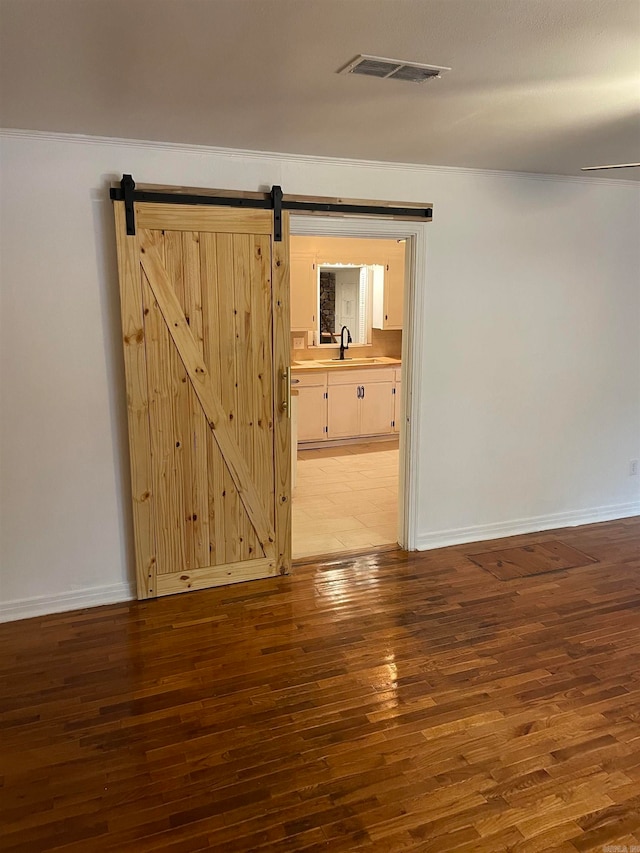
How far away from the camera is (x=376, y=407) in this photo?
7691 millimetres

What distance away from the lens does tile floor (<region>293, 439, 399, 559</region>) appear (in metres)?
4.69

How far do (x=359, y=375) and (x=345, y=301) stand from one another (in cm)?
110

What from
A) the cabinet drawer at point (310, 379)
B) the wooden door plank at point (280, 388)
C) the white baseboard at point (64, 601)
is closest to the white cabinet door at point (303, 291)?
the cabinet drawer at point (310, 379)

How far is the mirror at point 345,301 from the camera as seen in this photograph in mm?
7875

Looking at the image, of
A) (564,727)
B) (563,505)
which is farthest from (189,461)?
(563,505)

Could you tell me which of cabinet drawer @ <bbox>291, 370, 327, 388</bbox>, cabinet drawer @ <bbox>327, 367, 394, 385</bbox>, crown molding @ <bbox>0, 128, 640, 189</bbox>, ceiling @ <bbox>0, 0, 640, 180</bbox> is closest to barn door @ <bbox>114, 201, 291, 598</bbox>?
crown molding @ <bbox>0, 128, 640, 189</bbox>

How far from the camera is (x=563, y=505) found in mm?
4934

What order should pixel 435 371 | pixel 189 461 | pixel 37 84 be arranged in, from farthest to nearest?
pixel 435 371 < pixel 189 461 < pixel 37 84

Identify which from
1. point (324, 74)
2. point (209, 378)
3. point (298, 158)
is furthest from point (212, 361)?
point (324, 74)

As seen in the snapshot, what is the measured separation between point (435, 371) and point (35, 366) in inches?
96.3

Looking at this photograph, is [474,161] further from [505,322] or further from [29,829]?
[29,829]

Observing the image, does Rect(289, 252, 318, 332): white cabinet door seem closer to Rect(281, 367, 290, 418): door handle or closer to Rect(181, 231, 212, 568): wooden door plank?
Rect(281, 367, 290, 418): door handle

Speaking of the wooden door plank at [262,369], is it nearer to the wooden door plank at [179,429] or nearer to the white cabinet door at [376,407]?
the wooden door plank at [179,429]

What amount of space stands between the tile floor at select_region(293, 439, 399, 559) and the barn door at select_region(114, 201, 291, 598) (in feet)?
2.59
